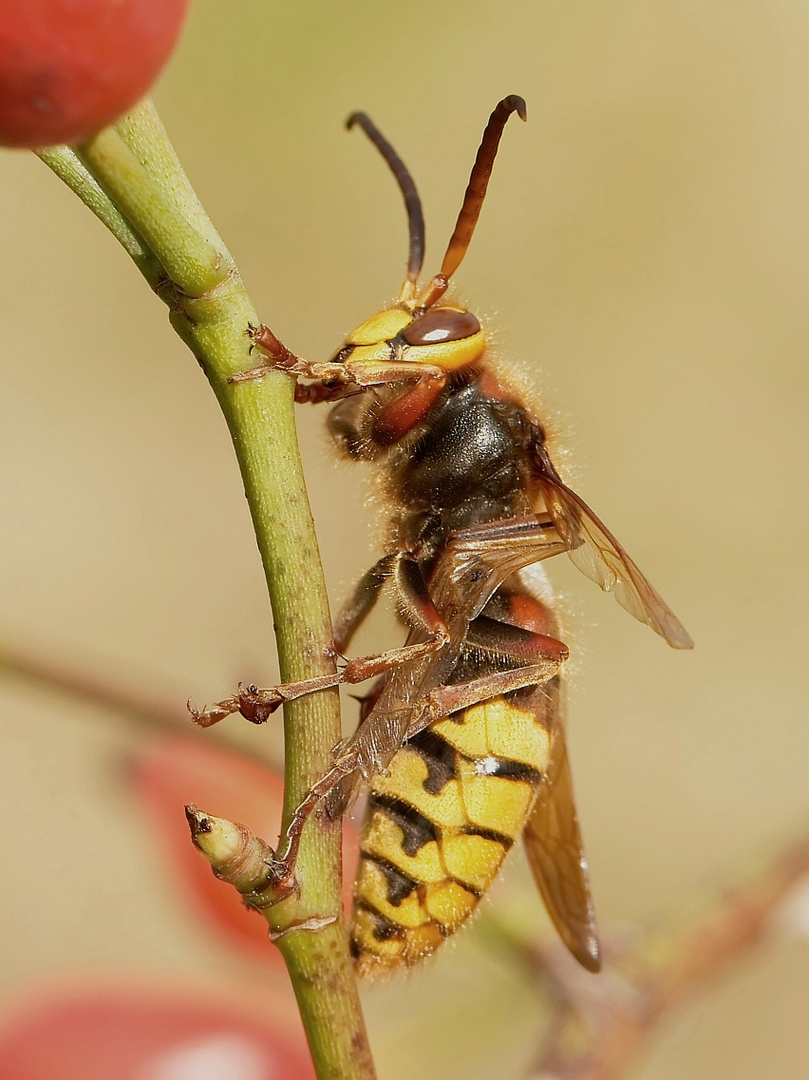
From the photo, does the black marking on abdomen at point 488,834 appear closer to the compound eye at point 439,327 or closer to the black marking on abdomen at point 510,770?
the black marking on abdomen at point 510,770

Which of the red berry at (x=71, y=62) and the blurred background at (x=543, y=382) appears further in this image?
the blurred background at (x=543, y=382)

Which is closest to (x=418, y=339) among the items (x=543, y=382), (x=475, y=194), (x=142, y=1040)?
(x=475, y=194)

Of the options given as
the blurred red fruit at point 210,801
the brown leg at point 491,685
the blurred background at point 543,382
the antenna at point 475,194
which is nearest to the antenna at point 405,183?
the antenna at point 475,194

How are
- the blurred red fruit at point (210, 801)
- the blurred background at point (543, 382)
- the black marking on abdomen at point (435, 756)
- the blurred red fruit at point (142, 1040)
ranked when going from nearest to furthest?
the black marking on abdomen at point (435, 756) < the blurred red fruit at point (142, 1040) < the blurred red fruit at point (210, 801) < the blurred background at point (543, 382)

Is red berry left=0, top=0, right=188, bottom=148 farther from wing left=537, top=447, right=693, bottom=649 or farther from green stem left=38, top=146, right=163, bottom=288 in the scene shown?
wing left=537, top=447, right=693, bottom=649

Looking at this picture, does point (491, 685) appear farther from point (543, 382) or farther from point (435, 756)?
point (543, 382)

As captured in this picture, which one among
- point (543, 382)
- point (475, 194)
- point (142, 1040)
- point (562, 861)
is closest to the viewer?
point (475, 194)
